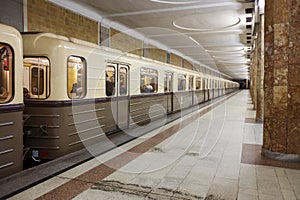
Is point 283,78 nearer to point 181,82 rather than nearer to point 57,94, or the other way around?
point 57,94

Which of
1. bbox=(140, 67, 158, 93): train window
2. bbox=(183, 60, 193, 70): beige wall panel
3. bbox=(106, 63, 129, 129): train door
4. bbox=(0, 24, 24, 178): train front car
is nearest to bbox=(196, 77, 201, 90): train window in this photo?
bbox=(140, 67, 158, 93): train window

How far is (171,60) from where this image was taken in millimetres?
18625

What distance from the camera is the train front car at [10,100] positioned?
333cm

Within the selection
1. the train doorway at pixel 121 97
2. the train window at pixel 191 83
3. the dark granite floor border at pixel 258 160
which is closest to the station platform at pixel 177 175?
the dark granite floor border at pixel 258 160

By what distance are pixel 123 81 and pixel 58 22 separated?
2.81 metres

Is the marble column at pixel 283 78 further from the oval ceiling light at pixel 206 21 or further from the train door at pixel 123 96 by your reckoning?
the oval ceiling light at pixel 206 21

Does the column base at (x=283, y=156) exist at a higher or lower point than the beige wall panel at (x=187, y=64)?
lower

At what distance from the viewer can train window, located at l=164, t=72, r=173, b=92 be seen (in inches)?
384

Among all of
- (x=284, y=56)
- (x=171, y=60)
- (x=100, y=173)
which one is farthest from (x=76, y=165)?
(x=171, y=60)

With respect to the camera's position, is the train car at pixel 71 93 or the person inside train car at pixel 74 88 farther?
the person inside train car at pixel 74 88

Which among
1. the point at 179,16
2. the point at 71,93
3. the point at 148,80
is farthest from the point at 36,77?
the point at 179,16

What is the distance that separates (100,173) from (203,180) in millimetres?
1489

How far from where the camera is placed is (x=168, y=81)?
10102 mm

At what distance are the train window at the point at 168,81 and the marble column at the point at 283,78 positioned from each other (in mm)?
5267
